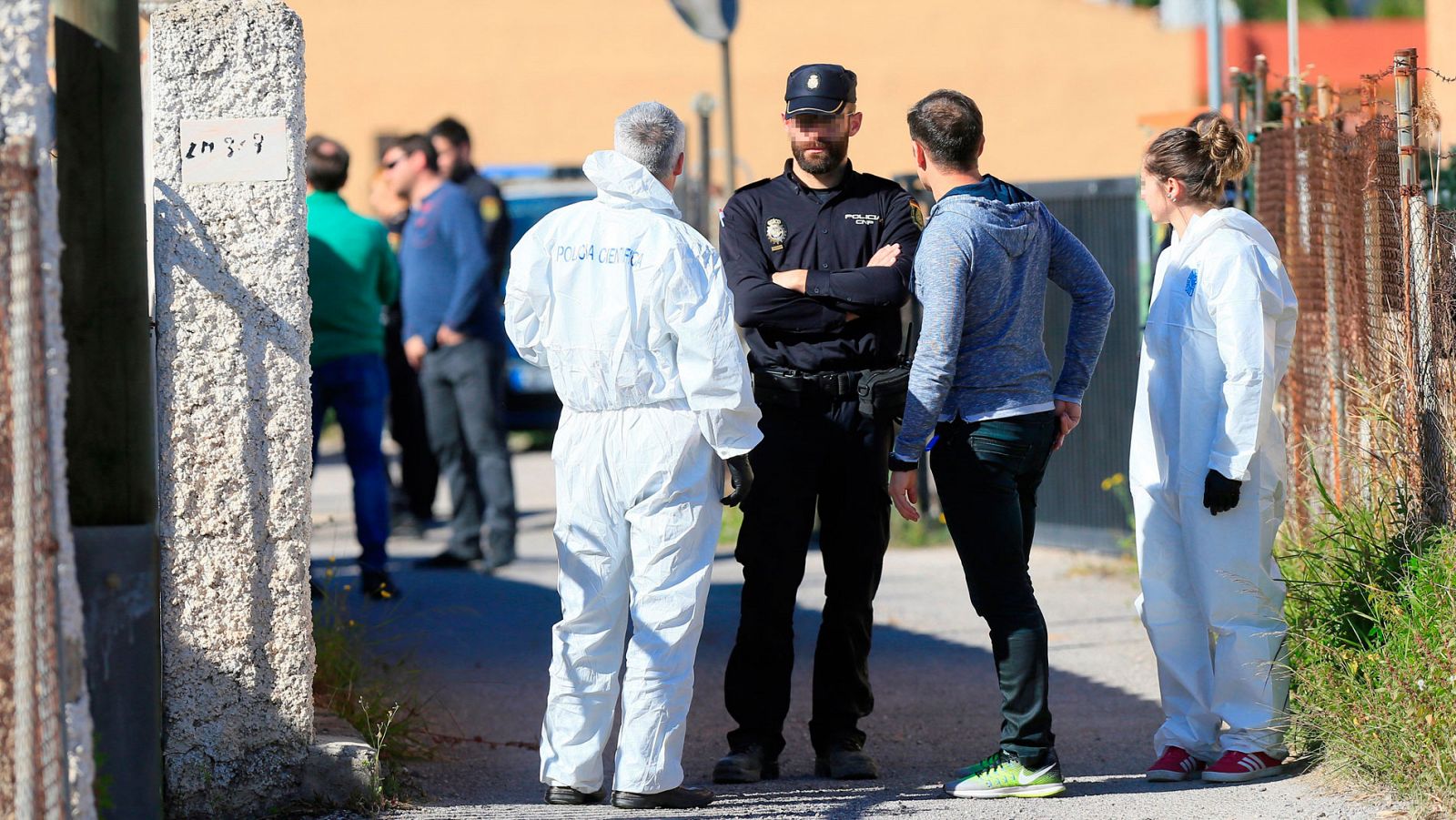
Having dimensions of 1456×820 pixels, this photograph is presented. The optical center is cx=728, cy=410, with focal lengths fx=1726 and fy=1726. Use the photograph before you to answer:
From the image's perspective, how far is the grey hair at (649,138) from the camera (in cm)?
450

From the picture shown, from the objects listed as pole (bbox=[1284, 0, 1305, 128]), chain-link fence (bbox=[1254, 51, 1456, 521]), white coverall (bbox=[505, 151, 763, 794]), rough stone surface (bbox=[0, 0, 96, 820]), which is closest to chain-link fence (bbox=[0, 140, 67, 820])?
rough stone surface (bbox=[0, 0, 96, 820])

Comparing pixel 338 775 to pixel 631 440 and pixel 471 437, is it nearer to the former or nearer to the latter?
pixel 631 440

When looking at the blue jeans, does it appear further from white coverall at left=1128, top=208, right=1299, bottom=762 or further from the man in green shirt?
white coverall at left=1128, top=208, right=1299, bottom=762

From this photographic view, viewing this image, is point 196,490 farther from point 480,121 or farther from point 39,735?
point 480,121

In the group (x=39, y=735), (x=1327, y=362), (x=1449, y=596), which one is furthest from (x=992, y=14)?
(x=39, y=735)

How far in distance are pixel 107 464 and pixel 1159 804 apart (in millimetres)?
2794

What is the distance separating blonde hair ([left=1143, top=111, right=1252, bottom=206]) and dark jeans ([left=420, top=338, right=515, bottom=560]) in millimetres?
4162

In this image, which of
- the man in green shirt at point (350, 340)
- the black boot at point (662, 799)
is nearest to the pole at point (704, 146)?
the man in green shirt at point (350, 340)

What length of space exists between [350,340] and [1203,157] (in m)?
3.92

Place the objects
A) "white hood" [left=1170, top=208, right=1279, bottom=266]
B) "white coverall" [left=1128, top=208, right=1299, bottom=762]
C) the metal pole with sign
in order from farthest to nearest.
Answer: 1. the metal pole with sign
2. "white hood" [left=1170, top=208, right=1279, bottom=266]
3. "white coverall" [left=1128, top=208, right=1299, bottom=762]

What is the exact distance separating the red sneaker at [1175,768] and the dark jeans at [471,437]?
13.5 ft

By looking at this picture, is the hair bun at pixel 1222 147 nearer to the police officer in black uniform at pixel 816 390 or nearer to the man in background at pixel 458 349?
the police officer in black uniform at pixel 816 390

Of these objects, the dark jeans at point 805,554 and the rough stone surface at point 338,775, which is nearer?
the rough stone surface at point 338,775

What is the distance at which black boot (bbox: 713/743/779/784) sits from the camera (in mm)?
4891
